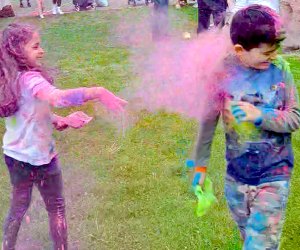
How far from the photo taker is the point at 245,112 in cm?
250

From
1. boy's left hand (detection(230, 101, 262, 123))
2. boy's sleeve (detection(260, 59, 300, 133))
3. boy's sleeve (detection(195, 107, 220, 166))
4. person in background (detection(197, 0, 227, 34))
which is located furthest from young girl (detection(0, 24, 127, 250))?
person in background (detection(197, 0, 227, 34))

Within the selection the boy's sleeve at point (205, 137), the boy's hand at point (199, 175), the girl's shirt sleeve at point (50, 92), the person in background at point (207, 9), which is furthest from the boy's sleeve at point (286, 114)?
the person in background at point (207, 9)

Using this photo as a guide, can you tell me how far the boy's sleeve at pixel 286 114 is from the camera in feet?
8.16

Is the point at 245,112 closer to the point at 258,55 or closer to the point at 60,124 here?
the point at 258,55

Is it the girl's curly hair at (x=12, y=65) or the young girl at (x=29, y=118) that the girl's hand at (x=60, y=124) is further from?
the girl's curly hair at (x=12, y=65)

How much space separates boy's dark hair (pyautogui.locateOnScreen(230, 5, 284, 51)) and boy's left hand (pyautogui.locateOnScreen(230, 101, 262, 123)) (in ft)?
0.77

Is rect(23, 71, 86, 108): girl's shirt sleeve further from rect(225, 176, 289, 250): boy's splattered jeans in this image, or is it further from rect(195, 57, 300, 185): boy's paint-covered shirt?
rect(225, 176, 289, 250): boy's splattered jeans

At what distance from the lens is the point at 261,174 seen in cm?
257

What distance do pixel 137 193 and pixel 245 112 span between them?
76.8 inches

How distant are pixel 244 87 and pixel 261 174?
0.37 meters

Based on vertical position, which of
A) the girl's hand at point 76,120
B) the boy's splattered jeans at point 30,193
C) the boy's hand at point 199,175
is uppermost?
the girl's hand at point 76,120

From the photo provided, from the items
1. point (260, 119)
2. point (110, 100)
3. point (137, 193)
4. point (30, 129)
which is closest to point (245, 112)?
point (260, 119)

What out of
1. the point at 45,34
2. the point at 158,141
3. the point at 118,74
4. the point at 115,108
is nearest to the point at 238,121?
the point at 115,108

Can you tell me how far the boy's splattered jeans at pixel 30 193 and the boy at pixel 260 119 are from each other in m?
1.01
